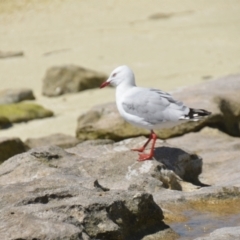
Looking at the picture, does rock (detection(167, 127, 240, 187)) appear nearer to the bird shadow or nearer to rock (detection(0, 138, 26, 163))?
the bird shadow

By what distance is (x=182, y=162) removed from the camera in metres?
6.74

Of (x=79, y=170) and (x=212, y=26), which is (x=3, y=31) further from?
(x=79, y=170)

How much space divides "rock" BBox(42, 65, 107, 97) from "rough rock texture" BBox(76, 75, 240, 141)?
4225mm

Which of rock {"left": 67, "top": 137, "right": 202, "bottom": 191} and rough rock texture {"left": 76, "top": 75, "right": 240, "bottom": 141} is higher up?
rock {"left": 67, "top": 137, "right": 202, "bottom": 191}

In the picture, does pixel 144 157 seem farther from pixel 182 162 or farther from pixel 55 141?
pixel 55 141

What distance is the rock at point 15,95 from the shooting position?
12.9 metres

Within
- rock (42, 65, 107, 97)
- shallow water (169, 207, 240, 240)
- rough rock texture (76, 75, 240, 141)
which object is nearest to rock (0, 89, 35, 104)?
rock (42, 65, 107, 97)

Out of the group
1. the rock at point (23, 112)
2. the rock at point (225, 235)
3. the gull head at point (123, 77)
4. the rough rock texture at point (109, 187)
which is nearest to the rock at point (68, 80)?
the rock at point (23, 112)

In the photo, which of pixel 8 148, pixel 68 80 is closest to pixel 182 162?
pixel 8 148

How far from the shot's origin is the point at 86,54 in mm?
17391

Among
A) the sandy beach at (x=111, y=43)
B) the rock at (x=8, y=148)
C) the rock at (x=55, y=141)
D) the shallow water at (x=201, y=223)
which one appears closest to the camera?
the shallow water at (x=201, y=223)

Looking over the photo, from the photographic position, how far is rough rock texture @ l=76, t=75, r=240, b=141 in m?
8.65

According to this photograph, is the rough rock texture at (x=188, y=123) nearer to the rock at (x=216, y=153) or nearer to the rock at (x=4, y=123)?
the rock at (x=216, y=153)

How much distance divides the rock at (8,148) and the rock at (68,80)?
4.88 meters
